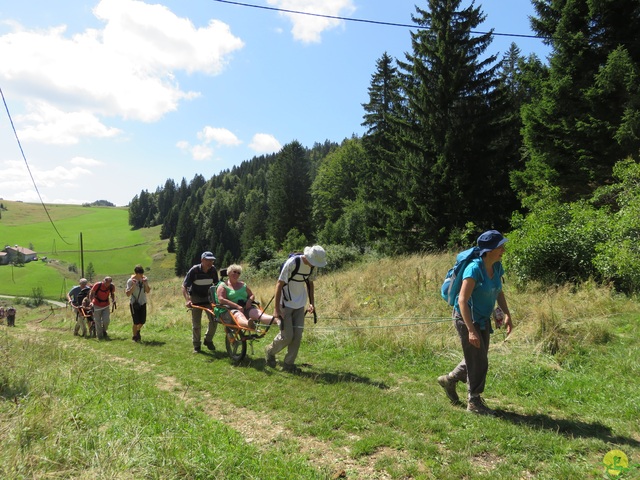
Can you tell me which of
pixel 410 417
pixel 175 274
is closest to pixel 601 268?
pixel 410 417

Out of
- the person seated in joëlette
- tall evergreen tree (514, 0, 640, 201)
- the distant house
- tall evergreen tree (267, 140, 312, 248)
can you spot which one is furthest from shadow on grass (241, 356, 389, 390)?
the distant house

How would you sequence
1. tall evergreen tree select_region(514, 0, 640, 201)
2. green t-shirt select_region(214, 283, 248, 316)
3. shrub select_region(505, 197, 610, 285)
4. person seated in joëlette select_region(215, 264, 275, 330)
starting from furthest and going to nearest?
tall evergreen tree select_region(514, 0, 640, 201)
shrub select_region(505, 197, 610, 285)
green t-shirt select_region(214, 283, 248, 316)
person seated in joëlette select_region(215, 264, 275, 330)

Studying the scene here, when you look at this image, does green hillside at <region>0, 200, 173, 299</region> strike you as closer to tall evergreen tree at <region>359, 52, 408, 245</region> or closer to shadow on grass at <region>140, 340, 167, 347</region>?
tall evergreen tree at <region>359, 52, 408, 245</region>

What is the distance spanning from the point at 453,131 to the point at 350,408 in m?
16.7

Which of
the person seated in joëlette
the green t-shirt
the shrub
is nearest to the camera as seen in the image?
the person seated in joëlette

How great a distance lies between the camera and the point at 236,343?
23.9 feet

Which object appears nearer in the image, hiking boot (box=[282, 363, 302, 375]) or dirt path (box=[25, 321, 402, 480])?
dirt path (box=[25, 321, 402, 480])

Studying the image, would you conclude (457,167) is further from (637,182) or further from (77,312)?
(77,312)

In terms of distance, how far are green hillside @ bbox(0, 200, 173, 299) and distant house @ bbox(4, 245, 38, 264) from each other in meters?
1.35

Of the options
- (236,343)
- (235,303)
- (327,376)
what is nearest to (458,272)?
(327,376)

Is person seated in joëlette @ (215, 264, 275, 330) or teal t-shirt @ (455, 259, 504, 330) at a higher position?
teal t-shirt @ (455, 259, 504, 330)

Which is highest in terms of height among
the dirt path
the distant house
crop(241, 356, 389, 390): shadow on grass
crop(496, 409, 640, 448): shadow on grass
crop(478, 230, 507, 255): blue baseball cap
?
crop(478, 230, 507, 255): blue baseball cap

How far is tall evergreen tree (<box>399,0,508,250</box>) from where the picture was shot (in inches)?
728

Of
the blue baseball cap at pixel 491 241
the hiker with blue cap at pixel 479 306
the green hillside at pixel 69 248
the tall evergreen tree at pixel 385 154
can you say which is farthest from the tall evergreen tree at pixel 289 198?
the blue baseball cap at pixel 491 241
